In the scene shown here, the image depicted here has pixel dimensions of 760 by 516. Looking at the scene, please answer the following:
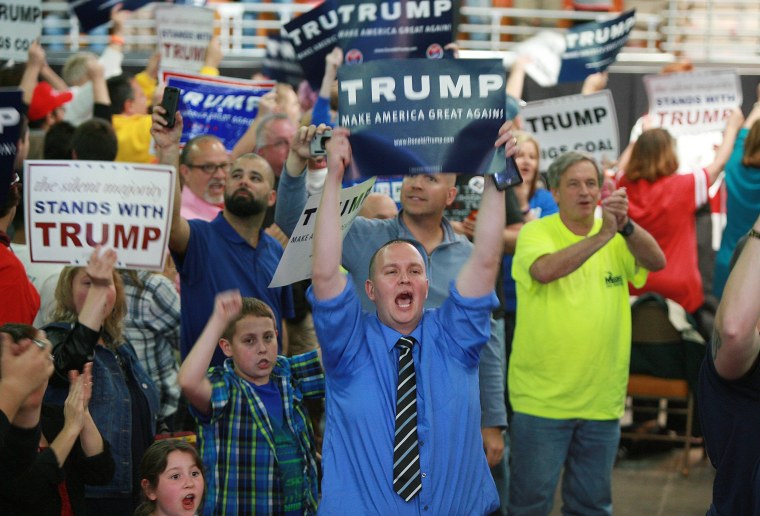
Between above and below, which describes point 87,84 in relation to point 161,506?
above

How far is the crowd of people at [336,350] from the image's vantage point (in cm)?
462

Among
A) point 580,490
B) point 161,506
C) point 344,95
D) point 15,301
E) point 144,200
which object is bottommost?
point 580,490

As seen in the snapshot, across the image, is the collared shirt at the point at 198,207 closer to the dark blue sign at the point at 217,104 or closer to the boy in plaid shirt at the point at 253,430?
the dark blue sign at the point at 217,104

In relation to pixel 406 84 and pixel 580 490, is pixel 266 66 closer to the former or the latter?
pixel 580 490

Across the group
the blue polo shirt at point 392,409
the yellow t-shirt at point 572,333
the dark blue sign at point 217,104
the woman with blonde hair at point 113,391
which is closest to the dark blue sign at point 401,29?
the dark blue sign at point 217,104

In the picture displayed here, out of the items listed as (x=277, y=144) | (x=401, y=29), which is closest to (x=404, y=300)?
(x=277, y=144)

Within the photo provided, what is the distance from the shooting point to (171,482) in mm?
5023

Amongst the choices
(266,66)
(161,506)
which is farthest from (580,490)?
(266,66)

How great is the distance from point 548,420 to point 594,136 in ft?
8.93

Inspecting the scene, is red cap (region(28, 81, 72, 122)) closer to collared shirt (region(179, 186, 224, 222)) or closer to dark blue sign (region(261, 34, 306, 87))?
dark blue sign (region(261, 34, 306, 87))

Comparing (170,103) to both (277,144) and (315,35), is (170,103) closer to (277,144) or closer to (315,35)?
(277,144)

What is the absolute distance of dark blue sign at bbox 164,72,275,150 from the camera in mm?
8438

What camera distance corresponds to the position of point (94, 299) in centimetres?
515

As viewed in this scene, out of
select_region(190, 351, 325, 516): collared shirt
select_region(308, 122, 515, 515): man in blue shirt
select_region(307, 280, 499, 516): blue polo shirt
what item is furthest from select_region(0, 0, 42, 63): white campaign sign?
select_region(307, 280, 499, 516): blue polo shirt
